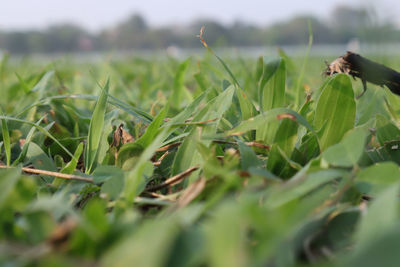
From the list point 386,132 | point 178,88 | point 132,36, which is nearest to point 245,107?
point 386,132

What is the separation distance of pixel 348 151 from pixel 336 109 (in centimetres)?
16

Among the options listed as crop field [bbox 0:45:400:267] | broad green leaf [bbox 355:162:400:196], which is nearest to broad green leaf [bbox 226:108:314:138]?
crop field [bbox 0:45:400:267]

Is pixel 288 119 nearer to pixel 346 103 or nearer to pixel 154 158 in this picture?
pixel 346 103

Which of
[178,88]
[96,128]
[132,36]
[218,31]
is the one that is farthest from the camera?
[132,36]

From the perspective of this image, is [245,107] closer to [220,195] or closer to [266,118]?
[266,118]

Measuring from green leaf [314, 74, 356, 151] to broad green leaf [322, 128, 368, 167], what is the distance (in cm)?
12

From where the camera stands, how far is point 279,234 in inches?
9.6

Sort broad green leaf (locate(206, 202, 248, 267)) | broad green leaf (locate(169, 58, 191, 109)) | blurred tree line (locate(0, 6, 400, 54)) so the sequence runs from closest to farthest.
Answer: broad green leaf (locate(206, 202, 248, 267)) → broad green leaf (locate(169, 58, 191, 109)) → blurred tree line (locate(0, 6, 400, 54))

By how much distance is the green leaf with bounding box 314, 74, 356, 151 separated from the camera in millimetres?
520

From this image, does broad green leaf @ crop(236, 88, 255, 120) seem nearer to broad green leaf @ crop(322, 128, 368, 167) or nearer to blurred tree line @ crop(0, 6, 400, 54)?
broad green leaf @ crop(322, 128, 368, 167)

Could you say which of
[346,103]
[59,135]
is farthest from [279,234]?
[59,135]

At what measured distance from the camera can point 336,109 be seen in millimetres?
538

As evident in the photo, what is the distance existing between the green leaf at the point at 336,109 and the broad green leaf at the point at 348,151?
0.41 ft

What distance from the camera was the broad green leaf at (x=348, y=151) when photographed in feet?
1.24
